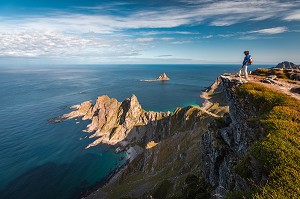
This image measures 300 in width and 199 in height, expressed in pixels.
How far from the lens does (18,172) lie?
332ft

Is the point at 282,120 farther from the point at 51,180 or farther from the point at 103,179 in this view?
the point at 51,180

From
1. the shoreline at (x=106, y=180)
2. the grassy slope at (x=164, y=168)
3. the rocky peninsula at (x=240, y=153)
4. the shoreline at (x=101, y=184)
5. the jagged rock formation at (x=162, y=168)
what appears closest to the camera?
the rocky peninsula at (x=240, y=153)

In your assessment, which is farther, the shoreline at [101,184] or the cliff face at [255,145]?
the shoreline at [101,184]

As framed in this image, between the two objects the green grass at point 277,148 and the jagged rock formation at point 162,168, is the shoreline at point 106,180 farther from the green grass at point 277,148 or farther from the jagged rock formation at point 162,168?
the green grass at point 277,148

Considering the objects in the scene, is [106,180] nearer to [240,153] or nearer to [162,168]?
[162,168]

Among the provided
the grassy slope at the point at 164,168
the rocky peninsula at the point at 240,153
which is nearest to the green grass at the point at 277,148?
the rocky peninsula at the point at 240,153

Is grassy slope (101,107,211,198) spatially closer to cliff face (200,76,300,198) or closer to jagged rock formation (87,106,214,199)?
jagged rock formation (87,106,214,199)

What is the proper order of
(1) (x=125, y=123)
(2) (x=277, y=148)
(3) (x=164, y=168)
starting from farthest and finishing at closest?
(1) (x=125, y=123)
(3) (x=164, y=168)
(2) (x=277, y=148)

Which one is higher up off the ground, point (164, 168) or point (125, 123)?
point (125, 123)

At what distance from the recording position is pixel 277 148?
18047mm

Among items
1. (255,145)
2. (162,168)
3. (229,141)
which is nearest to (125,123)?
(162,168)

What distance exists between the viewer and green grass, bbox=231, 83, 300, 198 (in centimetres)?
1478

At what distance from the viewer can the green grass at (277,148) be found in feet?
48.5

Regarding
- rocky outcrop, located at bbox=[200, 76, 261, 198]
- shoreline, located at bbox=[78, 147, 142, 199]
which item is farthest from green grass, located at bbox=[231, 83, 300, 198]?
shoreline, located at bbox=[78, 147, 142, 199]
